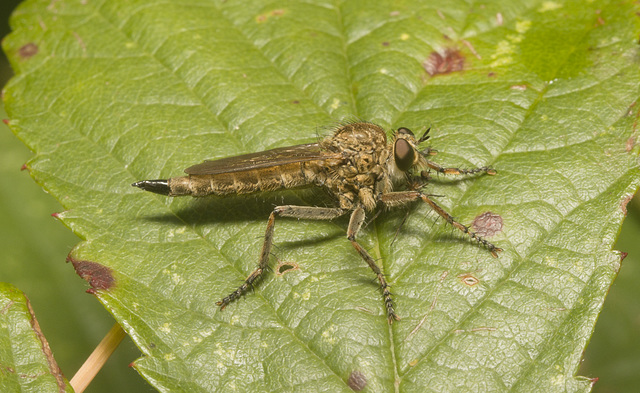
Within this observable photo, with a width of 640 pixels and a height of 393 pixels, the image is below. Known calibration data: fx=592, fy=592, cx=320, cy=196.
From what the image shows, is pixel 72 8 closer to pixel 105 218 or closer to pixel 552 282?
pixel 105 218

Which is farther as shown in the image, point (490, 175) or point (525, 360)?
point (490, 175)

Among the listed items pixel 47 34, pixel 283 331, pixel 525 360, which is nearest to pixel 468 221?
pixel 525 360

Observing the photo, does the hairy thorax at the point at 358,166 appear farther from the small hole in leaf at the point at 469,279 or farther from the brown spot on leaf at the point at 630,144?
the brown spot on leaf at the point at 630,144

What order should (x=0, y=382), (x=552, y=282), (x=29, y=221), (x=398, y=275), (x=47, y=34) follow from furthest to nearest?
(x=29, y=221) → (x=47, y=34) → (x=398, y=275) → (x=552, y=282) → (x=0, y=382)

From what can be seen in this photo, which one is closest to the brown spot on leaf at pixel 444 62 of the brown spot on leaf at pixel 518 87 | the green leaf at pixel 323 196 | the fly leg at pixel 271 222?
the green leaf at pixel 323 196

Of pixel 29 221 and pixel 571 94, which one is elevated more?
pixel 571 94

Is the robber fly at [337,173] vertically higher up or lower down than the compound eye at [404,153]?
lower down
